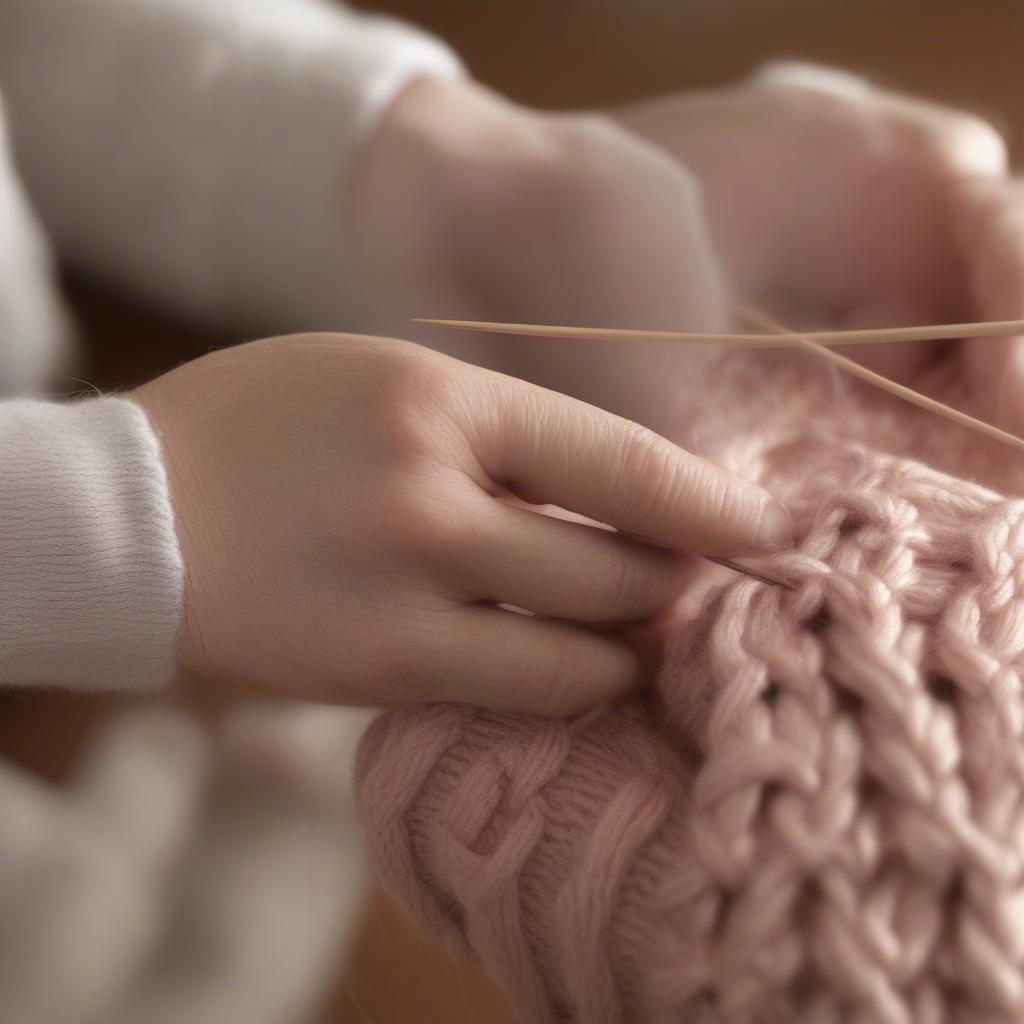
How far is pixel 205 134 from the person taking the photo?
2.51ft

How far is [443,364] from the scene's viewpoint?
17.6 inches

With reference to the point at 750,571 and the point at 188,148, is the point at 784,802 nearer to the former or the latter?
the point at 750,571

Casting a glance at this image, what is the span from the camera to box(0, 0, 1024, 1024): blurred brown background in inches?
32.3

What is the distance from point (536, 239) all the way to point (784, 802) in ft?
1.65

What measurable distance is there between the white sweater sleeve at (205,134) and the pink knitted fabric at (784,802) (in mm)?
458

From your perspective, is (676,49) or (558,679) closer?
(558,679)

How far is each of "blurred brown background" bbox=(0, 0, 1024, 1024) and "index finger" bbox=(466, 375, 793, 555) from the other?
43cm

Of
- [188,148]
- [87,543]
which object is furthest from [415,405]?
[188,148]

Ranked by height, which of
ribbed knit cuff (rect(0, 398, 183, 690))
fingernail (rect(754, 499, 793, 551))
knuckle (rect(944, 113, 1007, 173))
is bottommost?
ribbed knit cuff (rect(0, 398, 183, 690))

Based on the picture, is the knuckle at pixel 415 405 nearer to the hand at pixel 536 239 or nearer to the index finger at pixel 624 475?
the index finger at pixel 624 475

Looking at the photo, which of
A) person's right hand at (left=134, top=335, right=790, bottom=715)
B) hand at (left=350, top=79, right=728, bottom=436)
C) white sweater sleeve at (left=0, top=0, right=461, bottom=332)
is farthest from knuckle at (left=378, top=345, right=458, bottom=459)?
white sweater sleeve at (left=0, top=0, right=461, bottom=332)

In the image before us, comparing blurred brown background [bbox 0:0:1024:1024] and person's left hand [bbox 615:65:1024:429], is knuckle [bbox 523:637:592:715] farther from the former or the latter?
blurred brown background [bbox 0:0:1024:1024]

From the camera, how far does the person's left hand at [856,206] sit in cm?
63

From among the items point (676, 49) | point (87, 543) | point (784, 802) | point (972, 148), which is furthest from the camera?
point (676, 49)
